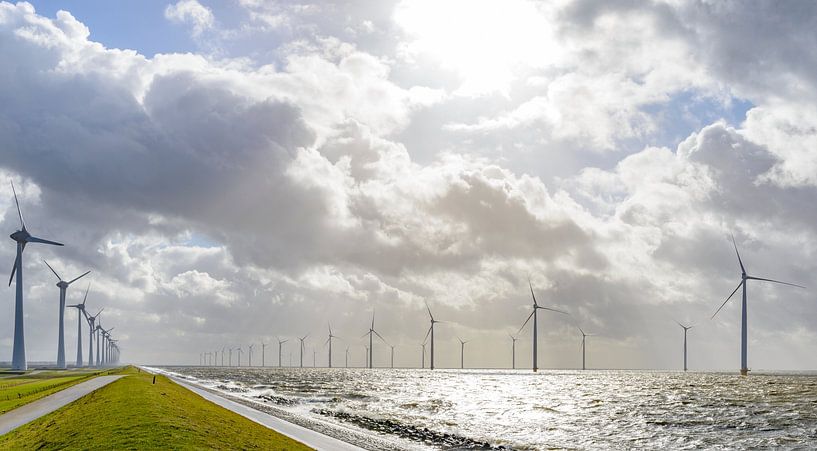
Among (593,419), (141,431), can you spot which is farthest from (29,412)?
(593,419)

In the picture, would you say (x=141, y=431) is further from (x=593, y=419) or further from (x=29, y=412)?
(x=593, y=419)

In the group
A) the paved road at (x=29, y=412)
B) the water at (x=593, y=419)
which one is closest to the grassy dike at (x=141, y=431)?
the paved road at (x=29, y=412)

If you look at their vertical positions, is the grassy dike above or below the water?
above

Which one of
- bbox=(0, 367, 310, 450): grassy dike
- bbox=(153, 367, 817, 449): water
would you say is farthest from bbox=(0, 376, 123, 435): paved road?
bbox=(153, 367, 817, 449): water

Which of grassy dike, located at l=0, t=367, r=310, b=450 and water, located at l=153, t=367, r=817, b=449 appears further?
water, located at l=153, t=367, r=817, b=449

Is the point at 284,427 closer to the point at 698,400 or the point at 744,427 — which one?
the point at 744,427

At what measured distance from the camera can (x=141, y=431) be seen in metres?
41.4

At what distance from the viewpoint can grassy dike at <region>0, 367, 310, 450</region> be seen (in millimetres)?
39469

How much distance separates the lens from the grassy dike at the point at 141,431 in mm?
39469

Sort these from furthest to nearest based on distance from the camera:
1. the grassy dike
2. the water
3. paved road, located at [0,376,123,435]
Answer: the water, paved road, located at [0,376,123,435], the grassy dike

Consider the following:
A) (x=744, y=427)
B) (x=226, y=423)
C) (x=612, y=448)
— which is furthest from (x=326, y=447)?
(x=744, y=427)

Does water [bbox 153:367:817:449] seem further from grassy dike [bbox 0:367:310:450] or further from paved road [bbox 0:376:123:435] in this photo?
paved road [bbox 0:376:123:435]

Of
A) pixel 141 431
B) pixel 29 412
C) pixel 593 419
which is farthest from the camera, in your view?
pixel 593 419

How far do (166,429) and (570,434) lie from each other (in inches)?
1714
